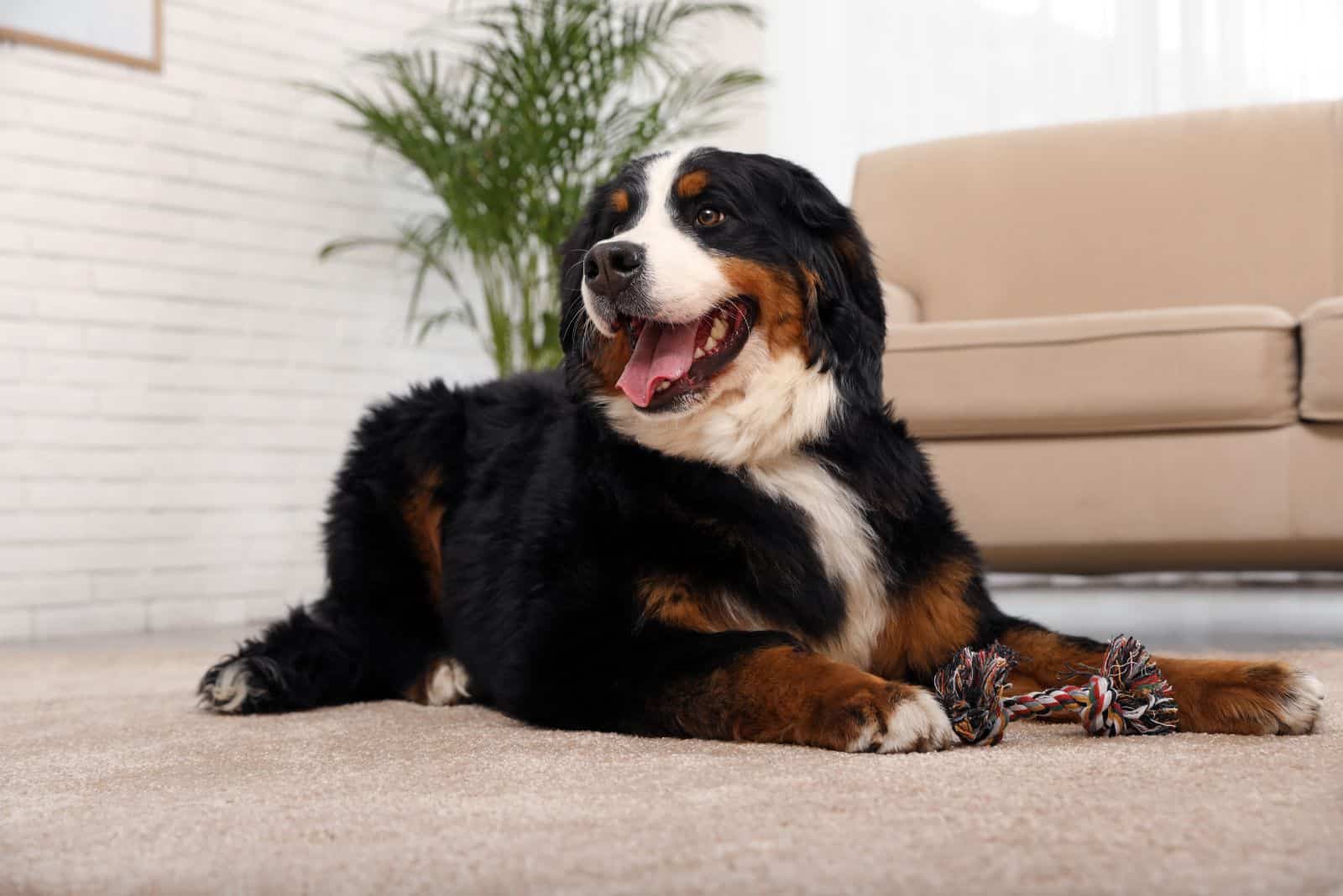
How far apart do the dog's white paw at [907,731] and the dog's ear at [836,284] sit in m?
0.56

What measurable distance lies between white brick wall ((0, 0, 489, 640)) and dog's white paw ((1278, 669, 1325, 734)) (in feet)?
11.0

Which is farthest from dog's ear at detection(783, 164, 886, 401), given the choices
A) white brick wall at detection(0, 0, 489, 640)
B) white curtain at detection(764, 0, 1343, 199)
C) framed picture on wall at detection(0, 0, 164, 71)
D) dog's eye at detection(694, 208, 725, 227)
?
white curtain at detection(764, 0, 1343, 199)

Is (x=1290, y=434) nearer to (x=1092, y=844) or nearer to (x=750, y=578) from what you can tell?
(x=750, y=578)

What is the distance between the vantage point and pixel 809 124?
20.4ft

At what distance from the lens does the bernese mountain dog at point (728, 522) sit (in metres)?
1.59

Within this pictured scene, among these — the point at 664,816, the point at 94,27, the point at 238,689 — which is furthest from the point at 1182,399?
the point at 94,27

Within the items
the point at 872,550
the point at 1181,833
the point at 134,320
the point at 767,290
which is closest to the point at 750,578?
the point at 872,550

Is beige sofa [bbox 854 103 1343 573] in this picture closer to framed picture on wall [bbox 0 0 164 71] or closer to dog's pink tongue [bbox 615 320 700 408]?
dog's pink tongue [bbox 615 320 700 408]

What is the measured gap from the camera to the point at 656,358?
1.87 meters

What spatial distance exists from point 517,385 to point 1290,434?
5.30 ft

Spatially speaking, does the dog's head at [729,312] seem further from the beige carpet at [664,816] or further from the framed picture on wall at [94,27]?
the framed picture on wall at [94,27]

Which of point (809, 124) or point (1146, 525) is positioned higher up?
point (809, 124)

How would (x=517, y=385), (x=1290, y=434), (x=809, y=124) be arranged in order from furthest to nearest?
1. (x=809, y=124)
2. (x=1290, y=434)
3. (x=517, y=385)

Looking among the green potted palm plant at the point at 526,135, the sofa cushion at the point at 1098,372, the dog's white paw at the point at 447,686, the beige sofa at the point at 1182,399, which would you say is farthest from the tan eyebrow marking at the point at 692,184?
the green potted palm plant at the point at 526,135
